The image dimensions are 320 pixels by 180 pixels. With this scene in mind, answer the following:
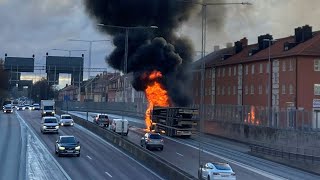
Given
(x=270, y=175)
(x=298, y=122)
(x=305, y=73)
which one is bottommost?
(x=270, y=175)

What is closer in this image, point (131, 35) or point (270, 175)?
point (270, 175)

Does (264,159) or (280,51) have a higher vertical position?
(280,51)

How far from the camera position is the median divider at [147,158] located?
87.9 feet

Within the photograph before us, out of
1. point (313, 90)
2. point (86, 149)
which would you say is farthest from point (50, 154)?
point (313, 90)

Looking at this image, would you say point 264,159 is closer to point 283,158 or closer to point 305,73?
point 283,158

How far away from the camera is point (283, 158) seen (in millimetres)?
42938

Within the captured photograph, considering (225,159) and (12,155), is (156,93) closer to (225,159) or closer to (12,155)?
(225,159)

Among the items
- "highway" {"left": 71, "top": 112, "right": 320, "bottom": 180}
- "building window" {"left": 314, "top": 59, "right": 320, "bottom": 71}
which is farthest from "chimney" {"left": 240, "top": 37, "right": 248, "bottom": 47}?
"highway" {"left": 71, "top": 112, "right": 320, "bottom": 180}

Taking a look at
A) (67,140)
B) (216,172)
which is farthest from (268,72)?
(216,172)

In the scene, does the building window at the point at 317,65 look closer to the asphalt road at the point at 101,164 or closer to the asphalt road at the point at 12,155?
the asphalt road at the point at 101,164

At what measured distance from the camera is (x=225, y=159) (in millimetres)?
42250

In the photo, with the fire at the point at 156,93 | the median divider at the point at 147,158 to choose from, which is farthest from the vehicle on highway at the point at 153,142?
the fire at the point at 156,93

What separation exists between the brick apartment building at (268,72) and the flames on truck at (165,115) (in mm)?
9185

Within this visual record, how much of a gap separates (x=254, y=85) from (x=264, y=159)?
3645 centimetres
